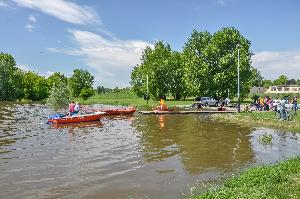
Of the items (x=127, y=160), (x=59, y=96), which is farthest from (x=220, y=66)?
(x=127, y=160)

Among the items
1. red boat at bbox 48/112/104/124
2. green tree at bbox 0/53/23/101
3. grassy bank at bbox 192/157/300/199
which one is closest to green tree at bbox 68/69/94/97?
green tree at bbox 0/53/23/101

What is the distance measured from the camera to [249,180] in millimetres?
12398

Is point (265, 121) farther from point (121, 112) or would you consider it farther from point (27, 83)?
point (27, 83)

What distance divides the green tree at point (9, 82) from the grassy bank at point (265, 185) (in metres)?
113

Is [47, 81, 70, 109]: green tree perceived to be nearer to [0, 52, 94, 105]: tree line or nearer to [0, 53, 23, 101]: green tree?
[0, 52, 94, 105]: tree line

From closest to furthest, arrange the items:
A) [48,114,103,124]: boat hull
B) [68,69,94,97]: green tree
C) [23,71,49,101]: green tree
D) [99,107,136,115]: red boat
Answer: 1. [48,114,103,124]: boat hull
2. [99,107,136,115]: red boat
3. [23,71,49,101]: green tree
4. [68,69,94,97]: green tree

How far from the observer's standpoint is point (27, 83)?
433ft

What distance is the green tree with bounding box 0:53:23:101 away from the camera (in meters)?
116

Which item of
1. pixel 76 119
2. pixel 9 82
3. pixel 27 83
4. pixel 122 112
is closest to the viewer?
pixel 76 119

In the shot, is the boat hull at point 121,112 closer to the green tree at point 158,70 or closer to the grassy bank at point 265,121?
the grassy bank at point 265,121

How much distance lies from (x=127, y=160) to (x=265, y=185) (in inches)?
333

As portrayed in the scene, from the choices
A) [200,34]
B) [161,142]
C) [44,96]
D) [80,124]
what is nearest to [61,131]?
[80,124]

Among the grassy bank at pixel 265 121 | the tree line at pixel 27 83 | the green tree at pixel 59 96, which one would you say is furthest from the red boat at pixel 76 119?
the tree line at pixel 27 83

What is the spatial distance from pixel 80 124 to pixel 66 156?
1985 centimetres
